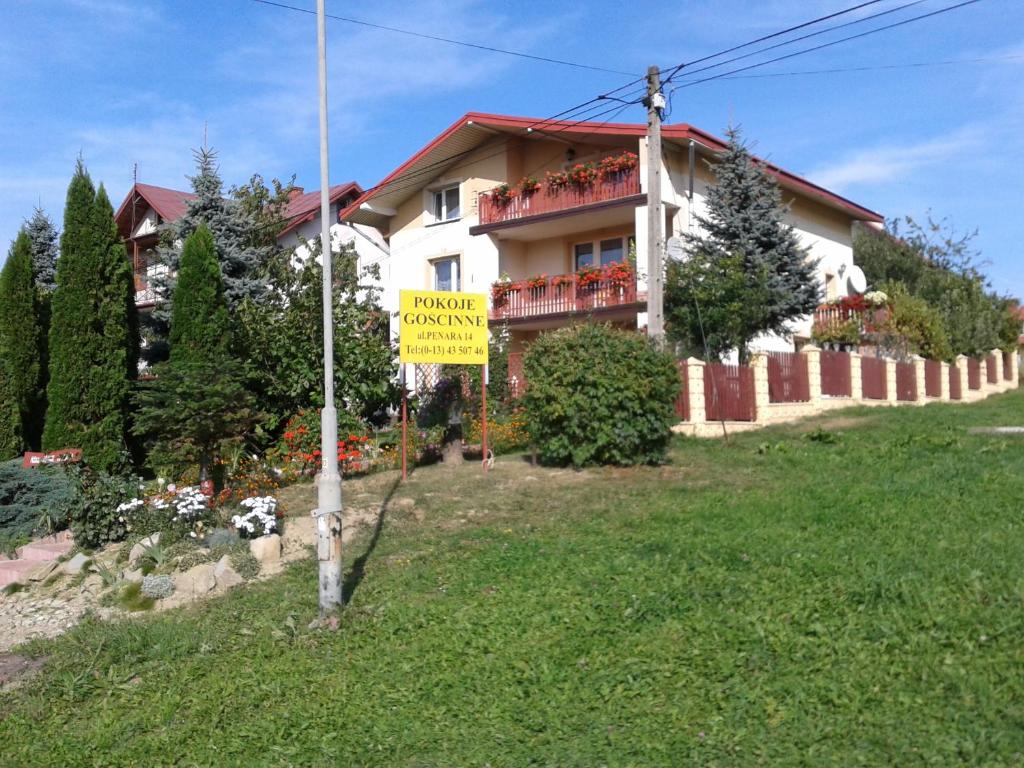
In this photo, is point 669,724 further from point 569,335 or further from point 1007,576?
point 569,335

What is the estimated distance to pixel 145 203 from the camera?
33125 millimetres

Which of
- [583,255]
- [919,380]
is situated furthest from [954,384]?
[583,255]

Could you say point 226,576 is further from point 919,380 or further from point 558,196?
point 919,380

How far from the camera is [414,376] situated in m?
14.2

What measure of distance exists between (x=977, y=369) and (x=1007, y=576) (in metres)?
25.2

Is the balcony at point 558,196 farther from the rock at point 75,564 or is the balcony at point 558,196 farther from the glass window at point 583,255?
the rock at point 75,564

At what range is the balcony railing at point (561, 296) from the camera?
22250 mm

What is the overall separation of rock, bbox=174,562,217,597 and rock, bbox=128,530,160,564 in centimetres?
103

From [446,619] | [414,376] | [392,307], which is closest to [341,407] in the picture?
[414,376]

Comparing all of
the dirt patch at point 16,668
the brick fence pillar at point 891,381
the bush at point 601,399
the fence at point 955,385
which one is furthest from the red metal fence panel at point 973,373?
the dirt patch at point 16,668

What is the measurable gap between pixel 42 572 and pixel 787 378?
14103 millimetres

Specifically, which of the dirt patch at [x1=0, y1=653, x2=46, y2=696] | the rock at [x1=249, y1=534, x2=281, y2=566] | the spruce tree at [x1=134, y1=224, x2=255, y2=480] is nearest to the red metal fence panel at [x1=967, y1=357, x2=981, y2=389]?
the spruce tree at [x1=134, y1=224, x2=255, y2=480]

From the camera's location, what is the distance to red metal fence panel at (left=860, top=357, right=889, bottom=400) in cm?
2209

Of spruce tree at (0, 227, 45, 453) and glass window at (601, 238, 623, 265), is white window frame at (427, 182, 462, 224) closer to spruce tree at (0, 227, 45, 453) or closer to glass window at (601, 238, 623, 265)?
glass window at (601, 238, 623, 265)
